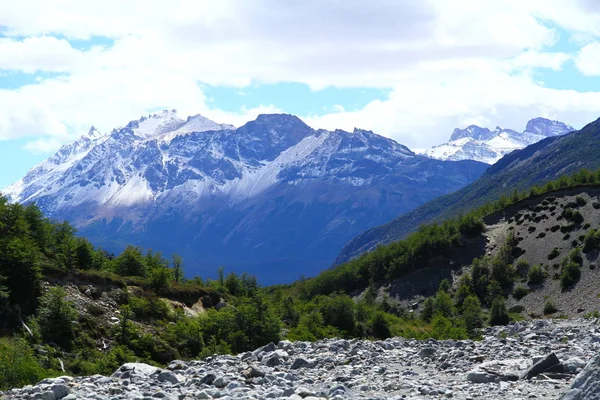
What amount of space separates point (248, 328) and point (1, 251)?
1881 centimetres

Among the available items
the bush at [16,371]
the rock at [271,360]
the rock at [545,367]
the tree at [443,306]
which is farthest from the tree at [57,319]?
the tree at [443,306]

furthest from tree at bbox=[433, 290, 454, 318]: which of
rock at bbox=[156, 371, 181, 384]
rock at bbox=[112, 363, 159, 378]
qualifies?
rock at bbox=[156, 371, 181, 384]

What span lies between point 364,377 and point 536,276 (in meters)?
119

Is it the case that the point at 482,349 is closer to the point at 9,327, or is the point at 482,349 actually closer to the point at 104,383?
the point at 104,383

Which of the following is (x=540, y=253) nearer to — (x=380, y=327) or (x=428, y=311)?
(x=428, y=311)

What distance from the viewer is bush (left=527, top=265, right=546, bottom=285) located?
445 ft

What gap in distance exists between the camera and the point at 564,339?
125 ft

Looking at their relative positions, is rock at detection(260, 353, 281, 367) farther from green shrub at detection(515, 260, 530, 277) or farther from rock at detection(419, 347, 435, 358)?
green shrub at detection(515, 260, 530, 277)

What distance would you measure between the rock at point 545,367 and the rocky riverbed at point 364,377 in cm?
2

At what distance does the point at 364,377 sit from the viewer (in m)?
27.0

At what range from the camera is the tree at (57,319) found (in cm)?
4200

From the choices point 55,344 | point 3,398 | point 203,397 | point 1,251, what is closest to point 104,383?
point 3,398

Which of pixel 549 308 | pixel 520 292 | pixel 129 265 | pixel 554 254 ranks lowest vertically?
pixel 549 308

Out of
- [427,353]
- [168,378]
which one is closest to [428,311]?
[427,353]
